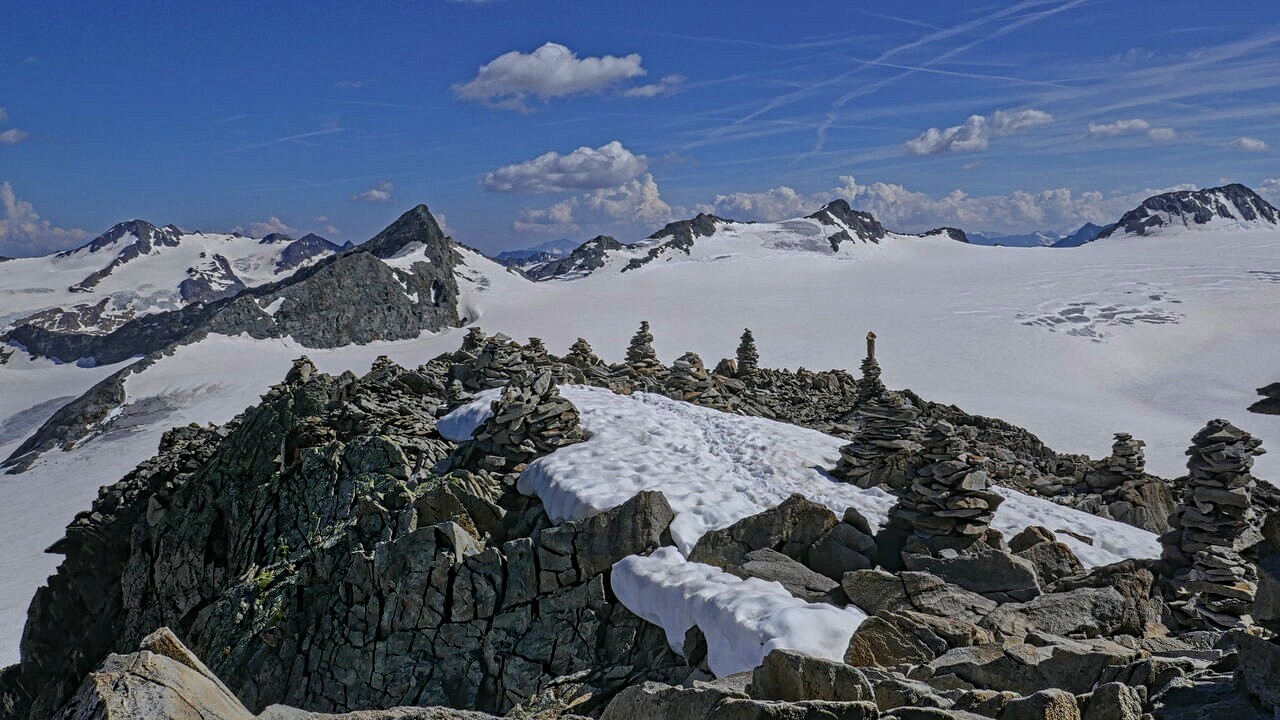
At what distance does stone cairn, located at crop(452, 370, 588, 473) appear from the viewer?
15.3 meters

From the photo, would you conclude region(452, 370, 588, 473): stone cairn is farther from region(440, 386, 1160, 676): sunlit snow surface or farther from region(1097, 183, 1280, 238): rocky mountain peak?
region(1097, 183, 1280, 238): rocky mountain peak

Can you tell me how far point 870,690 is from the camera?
5527mm

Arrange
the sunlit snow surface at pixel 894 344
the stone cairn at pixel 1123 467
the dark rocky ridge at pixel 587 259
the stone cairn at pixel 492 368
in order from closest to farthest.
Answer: the stone cairn at pixel 1123 467 → the stone cairn at pixel 492 368 → the sunlit snow surface at pixel 894 344 → the dark rocky ridge at pixel 587 259

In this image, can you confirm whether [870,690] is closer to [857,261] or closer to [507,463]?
[507,463]

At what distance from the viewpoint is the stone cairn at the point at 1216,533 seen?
10555 mm

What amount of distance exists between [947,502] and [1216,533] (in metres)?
4.33

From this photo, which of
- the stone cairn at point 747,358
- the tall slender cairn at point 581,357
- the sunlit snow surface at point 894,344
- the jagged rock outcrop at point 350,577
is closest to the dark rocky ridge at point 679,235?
the sunlit snow surface at point 894,344

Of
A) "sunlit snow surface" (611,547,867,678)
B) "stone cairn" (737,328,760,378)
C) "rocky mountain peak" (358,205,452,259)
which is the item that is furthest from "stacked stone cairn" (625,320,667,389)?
"rocky mountain peak" (358,205,452,259)

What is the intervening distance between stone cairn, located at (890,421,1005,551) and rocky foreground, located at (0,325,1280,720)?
0.05 metres

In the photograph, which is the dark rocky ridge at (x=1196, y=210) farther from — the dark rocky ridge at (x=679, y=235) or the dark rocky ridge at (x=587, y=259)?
the dark rocky ridge at (x=587, y=259)

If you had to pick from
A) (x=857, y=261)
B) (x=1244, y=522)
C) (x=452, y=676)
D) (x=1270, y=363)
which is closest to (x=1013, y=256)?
(x=857, y=261)

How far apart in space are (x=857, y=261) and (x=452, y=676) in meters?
116

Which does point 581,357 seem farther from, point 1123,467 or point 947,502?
point 947,502

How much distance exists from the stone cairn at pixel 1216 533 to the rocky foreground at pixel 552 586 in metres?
0.04
